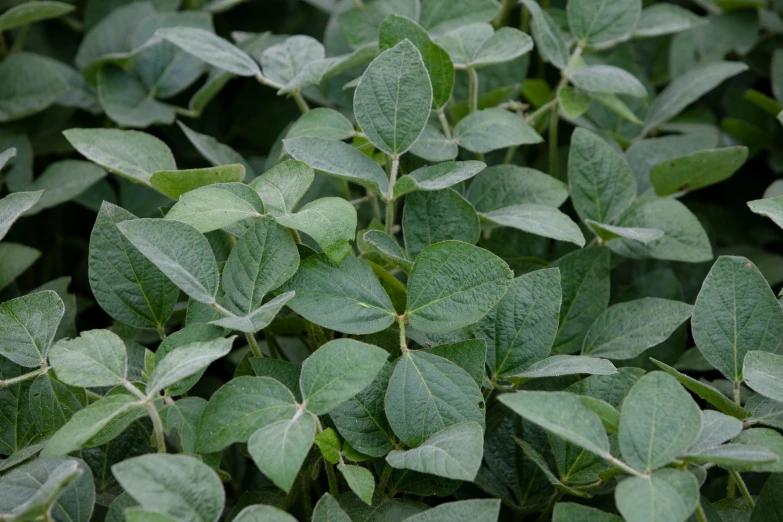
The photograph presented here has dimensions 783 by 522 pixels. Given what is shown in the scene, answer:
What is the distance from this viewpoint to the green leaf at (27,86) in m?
0.91

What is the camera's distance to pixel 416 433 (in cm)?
55

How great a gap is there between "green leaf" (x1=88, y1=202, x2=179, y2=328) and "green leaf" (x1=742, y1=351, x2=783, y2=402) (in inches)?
18.5

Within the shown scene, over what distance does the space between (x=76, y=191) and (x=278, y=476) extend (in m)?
0.52

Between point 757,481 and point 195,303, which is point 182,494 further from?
point 757,481

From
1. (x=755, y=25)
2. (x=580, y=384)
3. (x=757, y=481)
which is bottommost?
(x=757, y=481)

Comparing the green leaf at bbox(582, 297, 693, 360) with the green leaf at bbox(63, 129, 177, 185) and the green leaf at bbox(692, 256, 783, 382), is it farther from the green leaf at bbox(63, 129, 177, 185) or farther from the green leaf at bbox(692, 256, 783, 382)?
the green leaf at bbox(63, 129, 177, 185)

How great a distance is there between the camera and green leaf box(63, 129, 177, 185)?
68 cm

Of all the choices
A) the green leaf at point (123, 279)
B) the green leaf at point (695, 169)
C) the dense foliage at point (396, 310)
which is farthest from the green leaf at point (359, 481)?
the green leaf at point (695, 169)

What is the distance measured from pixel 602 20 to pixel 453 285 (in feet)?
1.51

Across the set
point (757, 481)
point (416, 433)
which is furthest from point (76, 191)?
point (757, 481)

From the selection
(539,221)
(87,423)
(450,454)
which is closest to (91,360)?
(87,423)

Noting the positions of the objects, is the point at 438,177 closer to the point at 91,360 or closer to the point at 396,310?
the point at 396,310

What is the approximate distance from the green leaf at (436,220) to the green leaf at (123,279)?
21cm

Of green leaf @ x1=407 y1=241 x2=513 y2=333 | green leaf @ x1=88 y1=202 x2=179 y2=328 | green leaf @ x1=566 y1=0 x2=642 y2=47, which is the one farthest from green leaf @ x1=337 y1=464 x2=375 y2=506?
green leaf @ x1=566 y1=0 x2=642 y2=47
